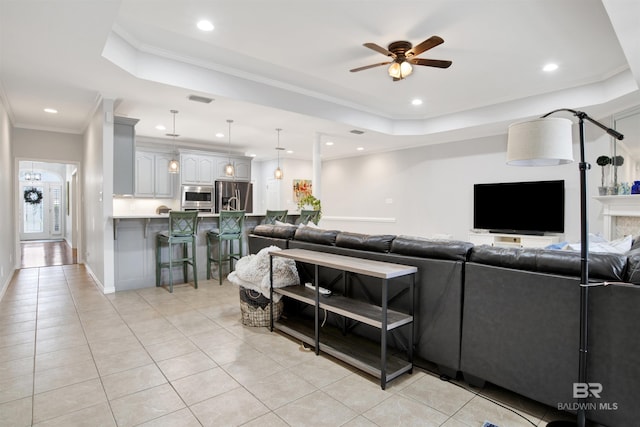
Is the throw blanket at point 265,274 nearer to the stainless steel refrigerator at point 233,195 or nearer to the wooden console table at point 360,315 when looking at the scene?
the wooden console table at point 360,315

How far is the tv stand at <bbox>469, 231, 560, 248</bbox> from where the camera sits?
559 centimetres

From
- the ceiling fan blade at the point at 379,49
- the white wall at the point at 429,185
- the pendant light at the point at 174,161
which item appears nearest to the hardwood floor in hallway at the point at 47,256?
the pendant light at the point at 174,161

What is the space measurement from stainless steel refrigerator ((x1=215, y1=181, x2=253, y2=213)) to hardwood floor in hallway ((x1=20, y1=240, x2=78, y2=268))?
304cm

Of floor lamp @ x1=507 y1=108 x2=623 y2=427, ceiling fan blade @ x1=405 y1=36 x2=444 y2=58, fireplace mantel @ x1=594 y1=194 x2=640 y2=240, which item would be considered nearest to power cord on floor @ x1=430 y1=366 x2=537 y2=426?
floor lamp @ x1=507 y1=108 x2=623 y2=427

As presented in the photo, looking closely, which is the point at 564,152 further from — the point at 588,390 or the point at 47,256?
the point at 47,256

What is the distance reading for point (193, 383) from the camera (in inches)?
88.7

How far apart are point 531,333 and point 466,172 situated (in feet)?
17.5

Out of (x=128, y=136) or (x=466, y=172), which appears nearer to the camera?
(x=128, y=136)

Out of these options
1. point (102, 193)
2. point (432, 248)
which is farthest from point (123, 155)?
point (432, 248)

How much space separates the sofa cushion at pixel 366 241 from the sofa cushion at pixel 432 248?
0.07m

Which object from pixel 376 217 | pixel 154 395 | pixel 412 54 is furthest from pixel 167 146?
pixel 154 395

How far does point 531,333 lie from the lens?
1.91 metres

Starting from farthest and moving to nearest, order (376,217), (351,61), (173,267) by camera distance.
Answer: (376,217) → (173,267) → (351,61)

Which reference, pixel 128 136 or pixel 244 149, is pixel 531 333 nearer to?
pixel 128 136
